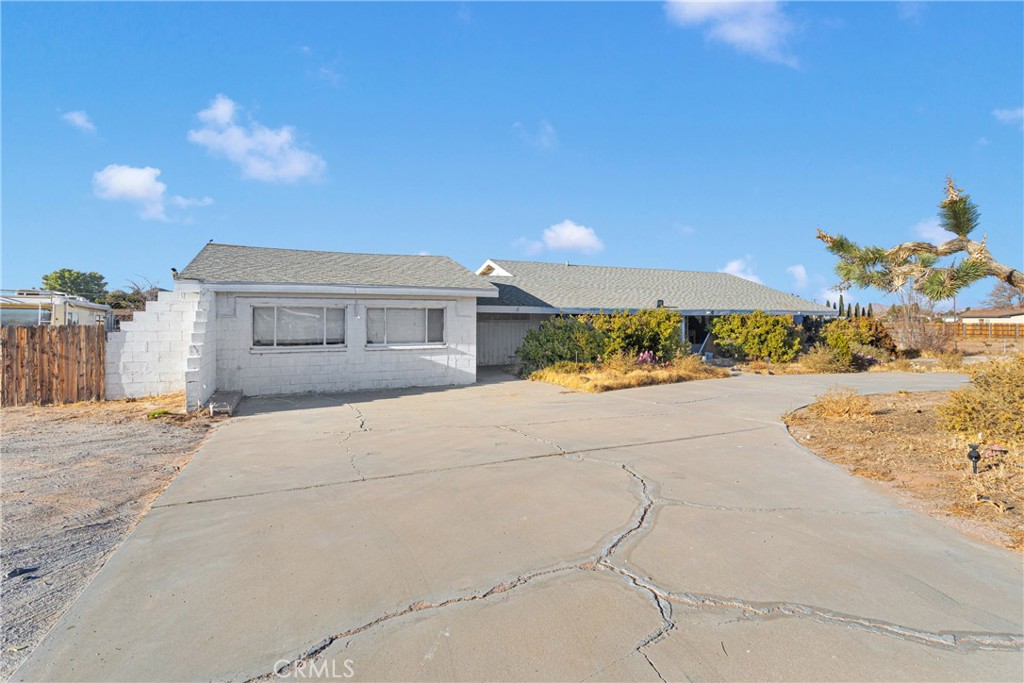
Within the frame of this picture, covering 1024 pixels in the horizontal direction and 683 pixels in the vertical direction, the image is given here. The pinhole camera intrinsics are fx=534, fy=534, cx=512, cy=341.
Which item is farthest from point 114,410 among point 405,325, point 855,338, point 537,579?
point 855,338

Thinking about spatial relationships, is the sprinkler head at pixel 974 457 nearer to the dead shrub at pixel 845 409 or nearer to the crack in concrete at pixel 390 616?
the dead shrub at pixel 845 409

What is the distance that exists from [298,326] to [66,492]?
807cm

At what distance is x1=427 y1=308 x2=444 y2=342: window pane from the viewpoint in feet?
48.9

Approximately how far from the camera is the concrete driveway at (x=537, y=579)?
2.78 metres

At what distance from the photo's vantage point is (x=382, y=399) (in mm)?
12406

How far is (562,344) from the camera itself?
16906 millimetres

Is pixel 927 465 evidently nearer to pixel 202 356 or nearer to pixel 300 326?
pixel 202 356

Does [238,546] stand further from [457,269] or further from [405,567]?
[457,269]

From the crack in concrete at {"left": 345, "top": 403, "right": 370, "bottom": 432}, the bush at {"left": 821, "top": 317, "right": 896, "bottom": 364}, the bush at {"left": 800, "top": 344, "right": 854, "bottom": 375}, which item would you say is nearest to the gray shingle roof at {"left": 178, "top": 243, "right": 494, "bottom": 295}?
the crack in concrete at {"left": 345, "top": 403, "right": 370, "bottom": 432}

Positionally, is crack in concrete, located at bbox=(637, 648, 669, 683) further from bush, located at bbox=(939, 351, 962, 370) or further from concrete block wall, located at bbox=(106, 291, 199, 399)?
bush, located at bbox=(939, 351, 962, 370)

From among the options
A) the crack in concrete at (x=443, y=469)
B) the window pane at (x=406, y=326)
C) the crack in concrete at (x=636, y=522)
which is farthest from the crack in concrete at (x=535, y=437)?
the window pane at (x=406, y=326)

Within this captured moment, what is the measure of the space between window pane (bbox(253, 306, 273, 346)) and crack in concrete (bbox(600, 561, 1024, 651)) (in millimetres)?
11729

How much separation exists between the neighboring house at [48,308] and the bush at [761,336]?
21.7 metres

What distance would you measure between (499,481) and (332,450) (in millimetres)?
2794
